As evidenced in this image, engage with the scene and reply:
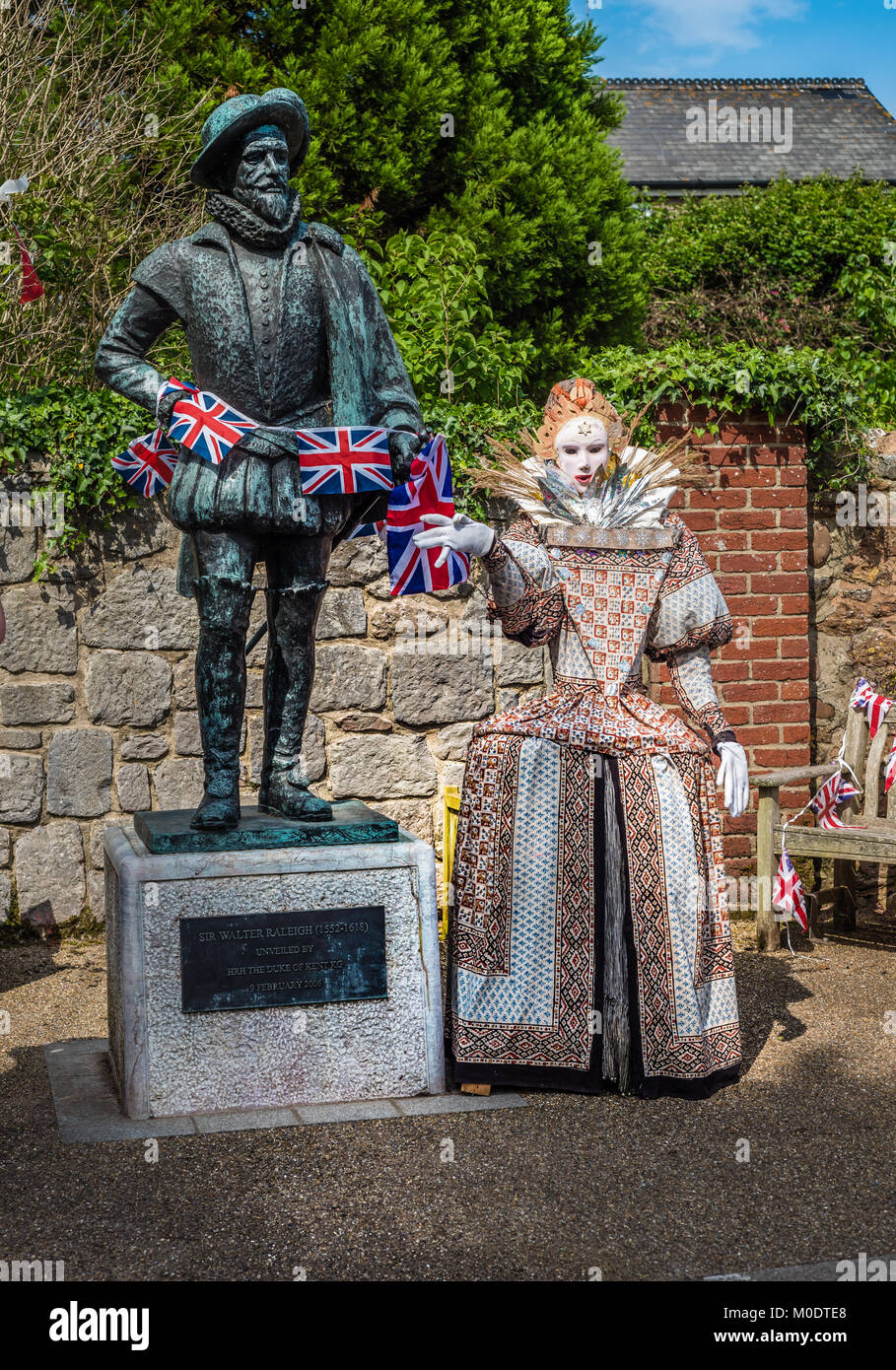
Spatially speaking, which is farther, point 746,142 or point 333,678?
point 746,142

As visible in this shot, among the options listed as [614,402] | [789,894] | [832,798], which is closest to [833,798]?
[832,798]

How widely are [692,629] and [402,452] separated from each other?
0.95m

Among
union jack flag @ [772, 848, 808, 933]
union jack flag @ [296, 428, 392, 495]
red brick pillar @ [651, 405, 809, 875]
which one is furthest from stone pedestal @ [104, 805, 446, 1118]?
red brick pillar @ [651, 405, 809, 875]

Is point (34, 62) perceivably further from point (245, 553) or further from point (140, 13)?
point (245, 553)

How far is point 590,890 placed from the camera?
11.5 ft

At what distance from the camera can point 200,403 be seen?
10.6 ft

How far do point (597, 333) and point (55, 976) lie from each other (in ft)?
19.5

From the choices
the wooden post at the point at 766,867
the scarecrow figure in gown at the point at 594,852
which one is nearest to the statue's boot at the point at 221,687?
the scarecrow figure in gown at the point at 594,852

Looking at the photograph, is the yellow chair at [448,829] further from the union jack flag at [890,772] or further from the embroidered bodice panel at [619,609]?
the union jack flag at [890,772]

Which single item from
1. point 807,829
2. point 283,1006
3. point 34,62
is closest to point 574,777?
point 283,1006

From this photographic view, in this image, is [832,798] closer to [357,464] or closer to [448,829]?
[448,829]

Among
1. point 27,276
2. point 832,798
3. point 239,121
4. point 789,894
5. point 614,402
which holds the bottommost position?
point 789,894

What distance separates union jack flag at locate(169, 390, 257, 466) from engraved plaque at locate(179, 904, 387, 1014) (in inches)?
44.5

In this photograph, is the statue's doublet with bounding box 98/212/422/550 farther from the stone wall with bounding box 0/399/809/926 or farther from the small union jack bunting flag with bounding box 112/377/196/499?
the stone wall with bounding box 0/399/809/926
